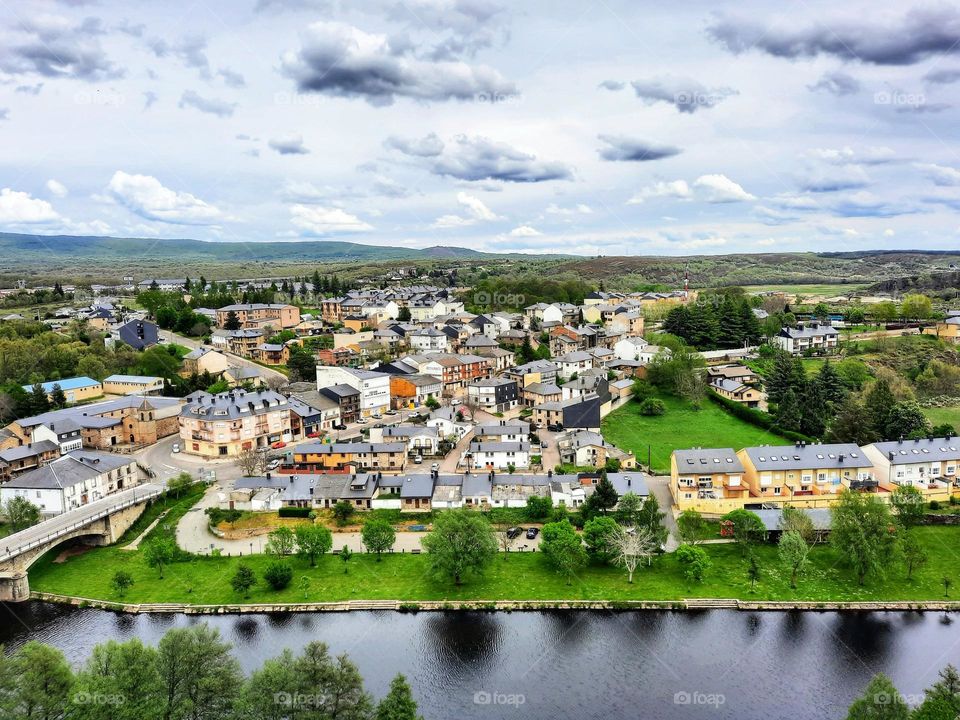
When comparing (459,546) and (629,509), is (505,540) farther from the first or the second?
(629,509)

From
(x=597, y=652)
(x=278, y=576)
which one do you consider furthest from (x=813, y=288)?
(x=278, y=576)

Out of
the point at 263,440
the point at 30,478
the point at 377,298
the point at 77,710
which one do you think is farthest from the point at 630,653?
the point at 377,298

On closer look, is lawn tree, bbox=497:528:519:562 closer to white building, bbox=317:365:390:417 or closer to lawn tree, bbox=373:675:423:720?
lawn tree, bbox=373:675:423:720

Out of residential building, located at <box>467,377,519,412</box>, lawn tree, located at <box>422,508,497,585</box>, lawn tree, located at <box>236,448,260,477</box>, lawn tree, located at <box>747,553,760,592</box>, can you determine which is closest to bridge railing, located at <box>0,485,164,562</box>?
lawn tree, located at <box>236,448,260,477</box>

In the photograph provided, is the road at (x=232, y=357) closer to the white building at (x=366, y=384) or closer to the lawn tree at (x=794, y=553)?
the white building at (x=366, y=384)

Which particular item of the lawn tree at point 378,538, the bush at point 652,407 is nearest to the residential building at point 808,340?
the bush at point 652,407

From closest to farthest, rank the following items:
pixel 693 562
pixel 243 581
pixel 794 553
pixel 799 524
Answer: pixel 243 581 → pixel 794 553 → pixel 693 562 → pixel 799 524
